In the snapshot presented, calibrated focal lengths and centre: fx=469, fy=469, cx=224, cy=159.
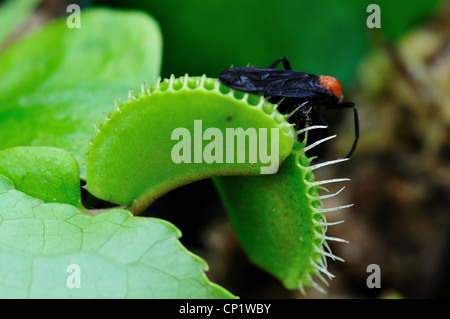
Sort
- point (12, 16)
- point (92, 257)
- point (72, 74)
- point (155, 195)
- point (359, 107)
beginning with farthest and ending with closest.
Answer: point (359, 107) → point (12, 16) → point (72, 74) → point (155, 195) → point (92, 257)

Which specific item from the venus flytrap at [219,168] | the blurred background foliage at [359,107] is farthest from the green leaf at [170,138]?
the blurred background foliage at [359,107]

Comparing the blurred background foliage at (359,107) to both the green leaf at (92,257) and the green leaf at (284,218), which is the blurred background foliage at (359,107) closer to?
the green leaf at (284,218)

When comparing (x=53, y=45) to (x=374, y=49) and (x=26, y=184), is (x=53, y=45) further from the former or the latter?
(x=374, y=49)

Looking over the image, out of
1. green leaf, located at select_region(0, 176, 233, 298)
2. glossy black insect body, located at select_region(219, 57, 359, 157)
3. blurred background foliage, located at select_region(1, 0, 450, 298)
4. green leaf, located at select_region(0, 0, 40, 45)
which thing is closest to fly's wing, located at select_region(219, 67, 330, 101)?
glossy black insect body, located at select_region(219, 57, 359, 157)

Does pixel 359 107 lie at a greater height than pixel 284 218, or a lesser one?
greater

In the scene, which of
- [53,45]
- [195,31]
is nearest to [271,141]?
[53,45]

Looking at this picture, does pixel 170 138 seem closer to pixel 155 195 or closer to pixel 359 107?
pixel 155 195

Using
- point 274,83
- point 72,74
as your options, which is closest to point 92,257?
point 274,83
